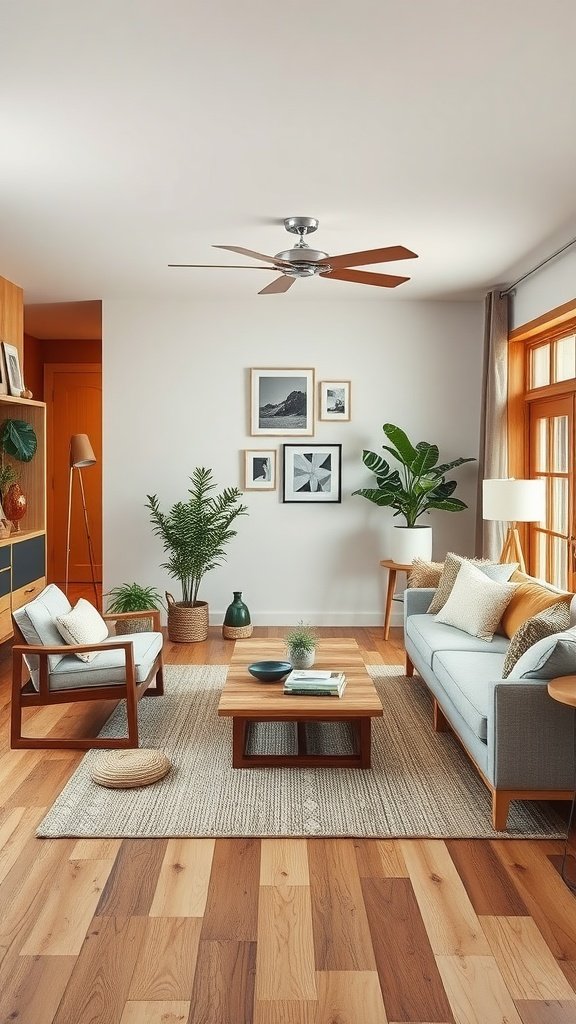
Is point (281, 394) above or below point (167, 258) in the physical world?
below

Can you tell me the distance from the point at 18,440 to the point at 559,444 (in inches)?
152

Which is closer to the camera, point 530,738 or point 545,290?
point 530,738

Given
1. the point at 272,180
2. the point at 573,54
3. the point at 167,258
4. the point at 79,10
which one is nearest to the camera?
the point at 79,10

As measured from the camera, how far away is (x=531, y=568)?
21.2 feet

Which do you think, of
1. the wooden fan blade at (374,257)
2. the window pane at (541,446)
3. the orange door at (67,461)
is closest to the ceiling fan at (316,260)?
the wooden fan blade at (374,257)

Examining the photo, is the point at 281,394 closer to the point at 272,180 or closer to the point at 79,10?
the point at 272,180

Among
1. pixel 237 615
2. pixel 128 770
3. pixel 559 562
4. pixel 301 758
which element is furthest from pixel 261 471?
pixel 128 770

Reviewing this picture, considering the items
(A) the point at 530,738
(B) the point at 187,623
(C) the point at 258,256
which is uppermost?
(C) the point at 258,256

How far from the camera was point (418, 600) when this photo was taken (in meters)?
5.24

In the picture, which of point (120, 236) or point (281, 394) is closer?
point (120, 236)

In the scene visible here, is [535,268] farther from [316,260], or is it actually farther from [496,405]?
[316,260]

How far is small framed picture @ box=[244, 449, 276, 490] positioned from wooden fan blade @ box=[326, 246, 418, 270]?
2744 mm

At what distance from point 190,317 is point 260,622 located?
2.63 metres

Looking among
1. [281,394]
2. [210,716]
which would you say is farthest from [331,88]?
[281,394]
